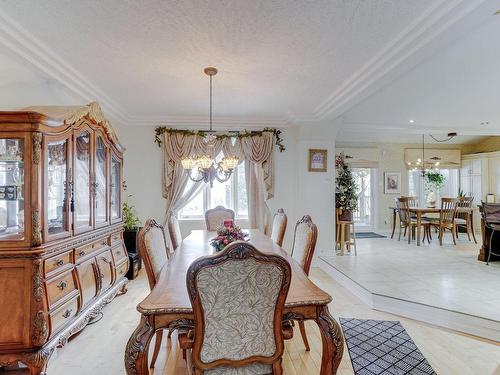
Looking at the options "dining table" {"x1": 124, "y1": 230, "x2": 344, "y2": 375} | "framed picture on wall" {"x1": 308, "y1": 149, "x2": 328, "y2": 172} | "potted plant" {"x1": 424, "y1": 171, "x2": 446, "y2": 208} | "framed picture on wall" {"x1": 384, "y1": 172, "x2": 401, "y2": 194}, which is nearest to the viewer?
"dining table" {"x1": 124, "y1": 230, "x2": 344, "y2": 375}

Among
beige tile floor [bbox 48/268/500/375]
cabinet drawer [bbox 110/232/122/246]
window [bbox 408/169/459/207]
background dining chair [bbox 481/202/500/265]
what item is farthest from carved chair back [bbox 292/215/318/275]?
window [bbox 408/169/459/207]

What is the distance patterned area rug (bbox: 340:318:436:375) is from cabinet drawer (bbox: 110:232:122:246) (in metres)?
2.82

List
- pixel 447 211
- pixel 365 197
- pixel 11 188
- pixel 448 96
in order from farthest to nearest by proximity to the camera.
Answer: pixel 365 197 < pixel 447 211 < pixel 448 96 < pixel 11 188

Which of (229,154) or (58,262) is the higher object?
(229,154)

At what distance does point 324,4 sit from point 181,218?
4.25 m

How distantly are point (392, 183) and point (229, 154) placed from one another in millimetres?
5182

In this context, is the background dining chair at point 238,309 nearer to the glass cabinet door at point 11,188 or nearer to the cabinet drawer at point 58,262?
the cabinet drawer at point 58,262

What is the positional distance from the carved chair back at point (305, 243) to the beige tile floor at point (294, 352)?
721mm

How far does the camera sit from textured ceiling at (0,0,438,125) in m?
1.97

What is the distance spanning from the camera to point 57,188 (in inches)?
95.7

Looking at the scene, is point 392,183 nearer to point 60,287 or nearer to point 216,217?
point 216,217

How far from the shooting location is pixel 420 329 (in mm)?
2791

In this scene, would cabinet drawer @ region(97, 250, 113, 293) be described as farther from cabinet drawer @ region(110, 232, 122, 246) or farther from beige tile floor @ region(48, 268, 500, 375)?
beige tile floor @ region(48, 268, 500, 375)

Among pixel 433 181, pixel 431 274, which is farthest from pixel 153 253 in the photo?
pixel 433 181
